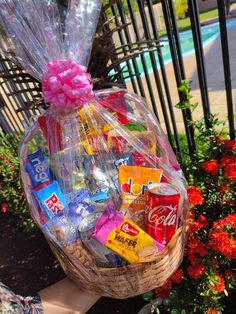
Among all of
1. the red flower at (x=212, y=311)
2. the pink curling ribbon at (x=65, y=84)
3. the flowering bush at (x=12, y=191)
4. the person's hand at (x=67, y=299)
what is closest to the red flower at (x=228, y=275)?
the red flower at (x=212, y=311)

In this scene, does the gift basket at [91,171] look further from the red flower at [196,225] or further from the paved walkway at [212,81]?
the paved walkway at [212,81]

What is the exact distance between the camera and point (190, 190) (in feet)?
4.65

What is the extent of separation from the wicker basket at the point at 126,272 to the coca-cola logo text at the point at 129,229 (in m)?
0.09

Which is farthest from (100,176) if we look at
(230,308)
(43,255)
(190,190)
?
(43,255)

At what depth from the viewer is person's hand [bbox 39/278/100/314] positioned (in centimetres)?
119

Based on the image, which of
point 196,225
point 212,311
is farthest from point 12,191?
point 212,311

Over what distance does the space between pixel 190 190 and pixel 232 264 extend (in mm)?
472

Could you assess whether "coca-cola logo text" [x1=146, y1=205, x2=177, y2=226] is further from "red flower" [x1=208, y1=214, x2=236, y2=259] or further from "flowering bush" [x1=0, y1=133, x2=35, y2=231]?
"flowering bush" [x1=0, y1=133, x2=35, y2=231]

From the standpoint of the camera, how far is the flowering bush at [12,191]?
278cm

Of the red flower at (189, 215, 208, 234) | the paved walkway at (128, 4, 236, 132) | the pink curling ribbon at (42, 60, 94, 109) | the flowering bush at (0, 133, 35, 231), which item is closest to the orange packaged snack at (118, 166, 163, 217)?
the pink curling ribbon at (42, 60, 94, 109)

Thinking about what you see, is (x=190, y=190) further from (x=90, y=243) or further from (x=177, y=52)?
(x=177, y=52)

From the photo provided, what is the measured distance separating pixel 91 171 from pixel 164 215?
1.17 ft

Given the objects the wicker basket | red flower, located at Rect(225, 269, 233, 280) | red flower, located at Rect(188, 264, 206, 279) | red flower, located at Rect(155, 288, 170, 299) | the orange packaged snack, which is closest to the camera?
the wicker basket

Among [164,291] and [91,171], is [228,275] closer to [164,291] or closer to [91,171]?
[164,291]
